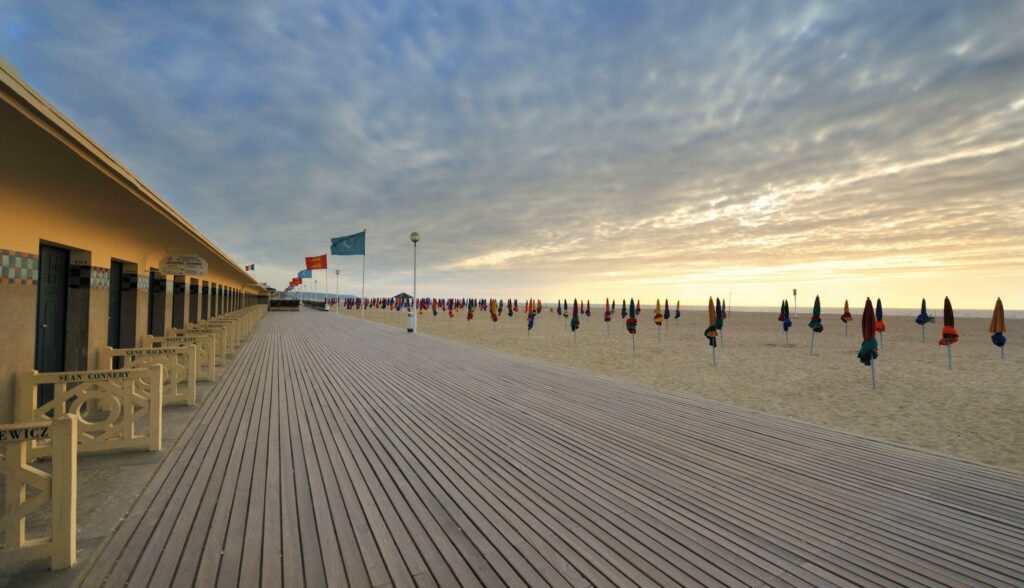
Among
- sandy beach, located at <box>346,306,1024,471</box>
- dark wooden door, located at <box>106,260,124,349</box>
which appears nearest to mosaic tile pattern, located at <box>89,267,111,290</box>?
dark wooden door, located at <box>106,260,124,349</box>

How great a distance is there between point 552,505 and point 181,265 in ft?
33.0

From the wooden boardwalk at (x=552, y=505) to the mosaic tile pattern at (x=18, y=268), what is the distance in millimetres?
2647

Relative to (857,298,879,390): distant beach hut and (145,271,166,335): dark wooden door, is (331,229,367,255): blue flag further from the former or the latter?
(857,298,879,390): distant beach hut

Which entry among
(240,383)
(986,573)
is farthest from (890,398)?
(240,383)

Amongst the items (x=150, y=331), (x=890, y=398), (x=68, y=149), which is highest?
(x=68, y=149)

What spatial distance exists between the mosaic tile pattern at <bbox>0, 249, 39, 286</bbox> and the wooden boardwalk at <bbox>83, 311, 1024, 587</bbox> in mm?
2647

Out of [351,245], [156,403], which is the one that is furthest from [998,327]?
[351,245]

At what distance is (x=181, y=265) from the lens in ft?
30.6

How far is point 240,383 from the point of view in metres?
7.93

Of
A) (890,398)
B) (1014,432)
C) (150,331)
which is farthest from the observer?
(150,331)

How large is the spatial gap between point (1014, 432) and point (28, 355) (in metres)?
14.7

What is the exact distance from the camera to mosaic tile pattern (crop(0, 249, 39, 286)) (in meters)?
4.69

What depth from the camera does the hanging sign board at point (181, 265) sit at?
917cm

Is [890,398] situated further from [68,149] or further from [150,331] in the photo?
[150,331]
